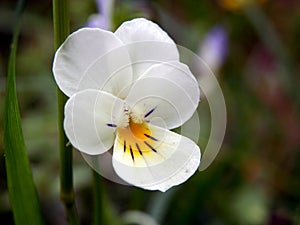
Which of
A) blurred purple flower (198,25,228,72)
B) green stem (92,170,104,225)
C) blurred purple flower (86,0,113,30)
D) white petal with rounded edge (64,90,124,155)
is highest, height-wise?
white petal with rounded edge (64,90,124,155)

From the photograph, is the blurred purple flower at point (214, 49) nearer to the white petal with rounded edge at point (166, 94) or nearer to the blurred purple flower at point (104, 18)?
the blurred purple flower at point (104, 18)

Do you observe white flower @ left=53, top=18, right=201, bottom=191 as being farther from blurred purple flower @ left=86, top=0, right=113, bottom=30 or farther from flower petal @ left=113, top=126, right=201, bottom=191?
blurred purple flower @ left=86, top=0, right=113, bottom=30

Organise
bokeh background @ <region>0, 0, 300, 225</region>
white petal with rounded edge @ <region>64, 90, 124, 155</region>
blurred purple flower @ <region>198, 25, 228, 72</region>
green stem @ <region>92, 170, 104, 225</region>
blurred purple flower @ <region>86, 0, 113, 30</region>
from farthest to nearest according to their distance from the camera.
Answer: blurred purple flower @ <region>198, 25, 228, 72</region>
bokeh background @ <region>0, 0, 300, 225</region>
blurred purple flower @ <region>86, 0, 113, 30</region>
green stem @ <region>92, 170, 104, 225</region>
white petal with rounded edge @ <region>64, 90, 124, 155</region>

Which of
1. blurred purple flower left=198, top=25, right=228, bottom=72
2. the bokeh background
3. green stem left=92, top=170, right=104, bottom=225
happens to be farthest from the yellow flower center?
blurred purple flower left=198, top=25, right=228, bottom=72

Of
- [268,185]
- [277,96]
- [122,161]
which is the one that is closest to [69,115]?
[122,161]

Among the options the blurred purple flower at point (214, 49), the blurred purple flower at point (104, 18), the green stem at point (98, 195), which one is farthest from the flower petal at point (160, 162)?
the blurred purple flower at point (214, 49)

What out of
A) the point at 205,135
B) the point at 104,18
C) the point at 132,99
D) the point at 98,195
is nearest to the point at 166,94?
the point at 132,99

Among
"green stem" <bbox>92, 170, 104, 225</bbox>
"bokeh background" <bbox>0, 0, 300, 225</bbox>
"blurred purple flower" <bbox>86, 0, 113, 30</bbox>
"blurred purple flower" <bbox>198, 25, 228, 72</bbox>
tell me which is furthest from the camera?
"blurred purple flower" <bbox>198, 25, 228, 72</bbox>

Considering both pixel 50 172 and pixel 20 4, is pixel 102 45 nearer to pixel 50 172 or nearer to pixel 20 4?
pixel 20 4
